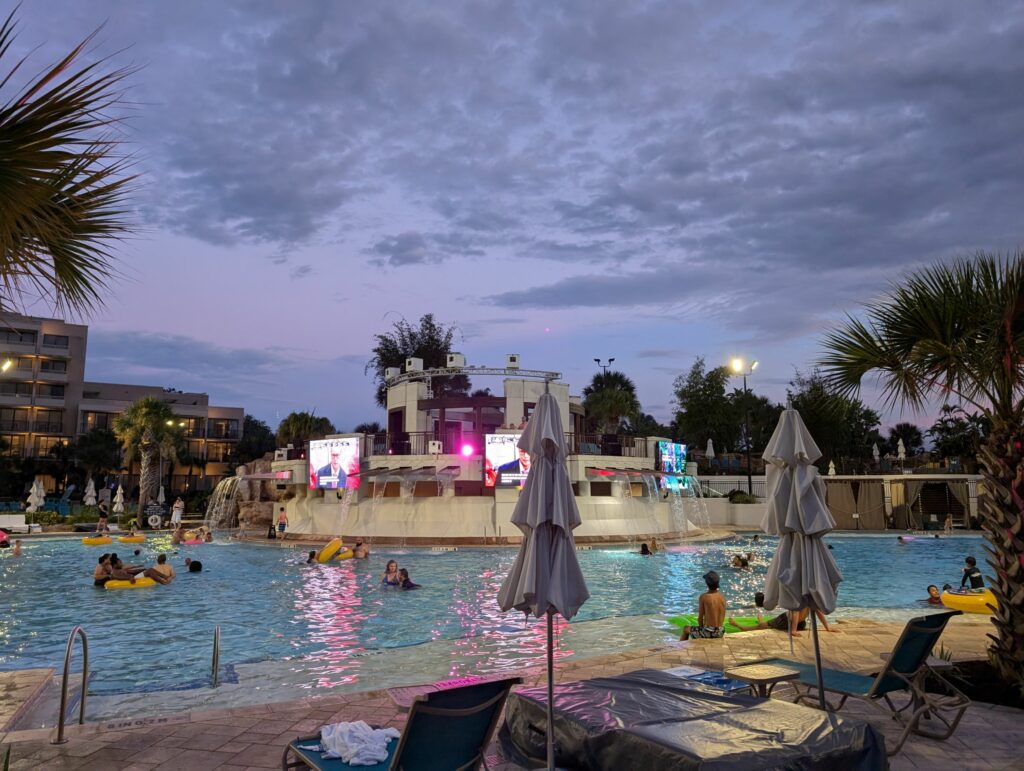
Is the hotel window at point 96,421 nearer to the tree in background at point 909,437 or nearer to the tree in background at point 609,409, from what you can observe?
the tree in background at point 609,409

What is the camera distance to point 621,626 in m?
12.5

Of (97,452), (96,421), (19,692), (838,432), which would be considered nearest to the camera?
(19,692)

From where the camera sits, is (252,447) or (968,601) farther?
(252,447)

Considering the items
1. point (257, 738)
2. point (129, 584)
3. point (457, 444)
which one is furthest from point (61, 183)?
point (457, 444)

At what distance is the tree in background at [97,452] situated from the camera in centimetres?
5338

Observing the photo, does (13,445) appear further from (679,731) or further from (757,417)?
(679,731)

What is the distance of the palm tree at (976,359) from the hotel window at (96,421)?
66.7 meters

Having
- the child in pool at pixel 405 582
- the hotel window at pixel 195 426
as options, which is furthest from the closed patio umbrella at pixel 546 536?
the hotel window at pixel 195 426

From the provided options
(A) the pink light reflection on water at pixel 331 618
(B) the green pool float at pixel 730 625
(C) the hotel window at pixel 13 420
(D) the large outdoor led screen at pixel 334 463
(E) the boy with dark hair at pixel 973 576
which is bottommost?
(A) the pink light reflection on water at pixel 331 618

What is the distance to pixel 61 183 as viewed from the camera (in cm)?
455

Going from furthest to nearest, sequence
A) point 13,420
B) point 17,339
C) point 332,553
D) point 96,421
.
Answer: point 96,421, point 17,339, point 13,420, point 332,553

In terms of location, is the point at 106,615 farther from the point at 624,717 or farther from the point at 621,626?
the point at 624,717

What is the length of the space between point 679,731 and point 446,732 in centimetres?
151

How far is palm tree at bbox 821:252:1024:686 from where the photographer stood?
21.8 ft
